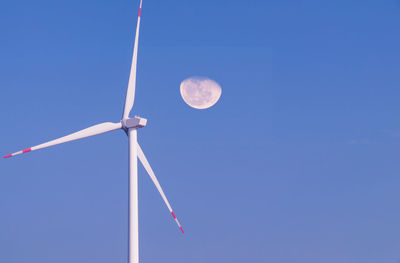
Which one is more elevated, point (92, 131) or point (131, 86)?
point (131, 86)

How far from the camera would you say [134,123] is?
48.2 m

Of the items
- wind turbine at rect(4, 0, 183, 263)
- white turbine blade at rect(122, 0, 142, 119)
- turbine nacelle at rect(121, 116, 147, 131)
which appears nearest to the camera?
wind turbine at rect(4, 0, 183, 263)

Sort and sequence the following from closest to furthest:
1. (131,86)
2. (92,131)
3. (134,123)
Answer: (134,123)
(92,131)
(131,86)

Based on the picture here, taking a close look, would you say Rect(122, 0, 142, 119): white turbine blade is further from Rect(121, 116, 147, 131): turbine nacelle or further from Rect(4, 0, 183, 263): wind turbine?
Rect(121, 116, 147, 131): turbine nacelle

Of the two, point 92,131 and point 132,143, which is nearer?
point 132,143

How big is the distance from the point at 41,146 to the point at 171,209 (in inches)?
528

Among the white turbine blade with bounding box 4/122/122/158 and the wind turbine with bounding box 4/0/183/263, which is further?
the white turbine blade with bounding box 4/122/122/158

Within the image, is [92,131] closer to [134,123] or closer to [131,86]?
[134,123]

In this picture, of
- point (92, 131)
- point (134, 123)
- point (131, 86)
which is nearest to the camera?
point (134, 123)

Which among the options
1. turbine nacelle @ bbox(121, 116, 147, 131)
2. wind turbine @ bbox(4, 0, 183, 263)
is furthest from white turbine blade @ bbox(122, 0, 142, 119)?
turbine nacelle @ bbox(121, 116, 147, 131)

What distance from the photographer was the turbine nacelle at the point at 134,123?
48031 millimetres

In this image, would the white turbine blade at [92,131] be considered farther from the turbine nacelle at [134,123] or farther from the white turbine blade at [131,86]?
the white turbine blade at [131,86]

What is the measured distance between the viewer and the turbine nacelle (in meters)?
48.0

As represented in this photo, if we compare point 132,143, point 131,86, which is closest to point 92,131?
point 132,143
